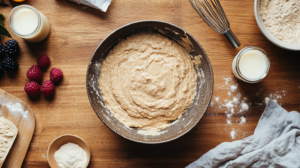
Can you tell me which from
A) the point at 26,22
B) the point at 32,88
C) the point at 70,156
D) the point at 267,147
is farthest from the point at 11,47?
the point at 267,147

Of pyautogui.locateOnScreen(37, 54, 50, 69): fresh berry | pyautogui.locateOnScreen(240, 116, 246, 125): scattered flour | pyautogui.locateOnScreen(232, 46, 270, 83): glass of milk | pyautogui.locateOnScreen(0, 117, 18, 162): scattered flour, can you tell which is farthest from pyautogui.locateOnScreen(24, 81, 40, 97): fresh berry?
pyautogui.locateOnScreen(240, 116, 246, 125): scattered flour

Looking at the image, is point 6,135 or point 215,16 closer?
point 6,135

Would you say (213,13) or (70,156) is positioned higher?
(213,13)

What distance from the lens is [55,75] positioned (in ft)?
5.95

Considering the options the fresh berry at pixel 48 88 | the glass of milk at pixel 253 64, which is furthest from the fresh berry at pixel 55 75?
the glass of milk at pixel 253 64

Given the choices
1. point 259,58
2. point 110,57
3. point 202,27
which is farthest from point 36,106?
point 259,58

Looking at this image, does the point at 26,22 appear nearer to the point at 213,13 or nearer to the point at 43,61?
the point at 43,61

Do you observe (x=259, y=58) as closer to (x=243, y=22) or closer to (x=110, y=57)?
(x=243, y=22)

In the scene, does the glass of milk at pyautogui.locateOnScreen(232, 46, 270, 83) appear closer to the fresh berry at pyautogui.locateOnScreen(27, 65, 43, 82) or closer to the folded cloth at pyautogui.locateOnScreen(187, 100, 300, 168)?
the folded cloth at pyautogui.locateOnScreen(187, 100, 300, 168)

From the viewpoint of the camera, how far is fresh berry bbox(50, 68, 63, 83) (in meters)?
1.82

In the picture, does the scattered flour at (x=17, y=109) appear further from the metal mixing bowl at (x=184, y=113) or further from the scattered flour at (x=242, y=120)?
the scattered flour at (x=242, y=120)

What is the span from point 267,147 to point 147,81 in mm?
1112

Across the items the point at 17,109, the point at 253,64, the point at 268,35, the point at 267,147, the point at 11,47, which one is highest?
the point at 268,35

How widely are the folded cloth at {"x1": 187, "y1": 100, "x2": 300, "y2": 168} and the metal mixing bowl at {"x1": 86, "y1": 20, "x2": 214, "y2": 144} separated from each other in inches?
13.7
